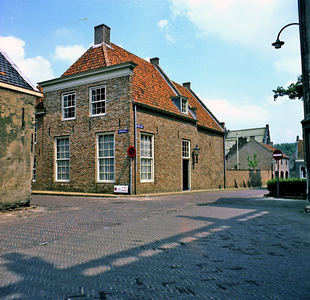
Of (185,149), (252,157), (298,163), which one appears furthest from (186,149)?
(298,163)

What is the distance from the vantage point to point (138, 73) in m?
20.1

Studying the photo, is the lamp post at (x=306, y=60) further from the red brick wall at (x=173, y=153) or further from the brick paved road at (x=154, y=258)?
the red brick wall at (x=173, y=153)

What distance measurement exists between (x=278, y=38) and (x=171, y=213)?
8251 mm

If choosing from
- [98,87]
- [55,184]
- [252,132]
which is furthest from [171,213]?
[252,132]

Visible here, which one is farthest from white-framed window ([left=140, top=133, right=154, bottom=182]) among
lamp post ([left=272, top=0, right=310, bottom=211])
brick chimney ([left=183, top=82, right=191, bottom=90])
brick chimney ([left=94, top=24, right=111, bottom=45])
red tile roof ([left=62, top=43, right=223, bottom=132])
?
brick chimney ([left=183, top=82, right=191, bottom=90])

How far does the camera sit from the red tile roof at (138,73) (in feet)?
60.2

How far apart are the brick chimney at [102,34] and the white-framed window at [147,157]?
7.16 meters

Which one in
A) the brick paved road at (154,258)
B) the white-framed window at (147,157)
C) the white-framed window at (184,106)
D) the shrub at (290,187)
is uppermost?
the white-framed window at (184,106)

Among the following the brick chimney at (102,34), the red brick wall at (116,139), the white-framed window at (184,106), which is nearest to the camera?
the red brick wall at (116,139)

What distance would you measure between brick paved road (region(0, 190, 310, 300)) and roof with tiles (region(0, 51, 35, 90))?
5.05 metres

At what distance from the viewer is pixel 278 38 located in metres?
12.1

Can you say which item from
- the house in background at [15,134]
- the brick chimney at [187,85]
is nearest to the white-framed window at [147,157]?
the house in background at [15,134]

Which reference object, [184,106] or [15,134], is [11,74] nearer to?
[15,134]

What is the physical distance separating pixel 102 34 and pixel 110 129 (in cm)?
691
